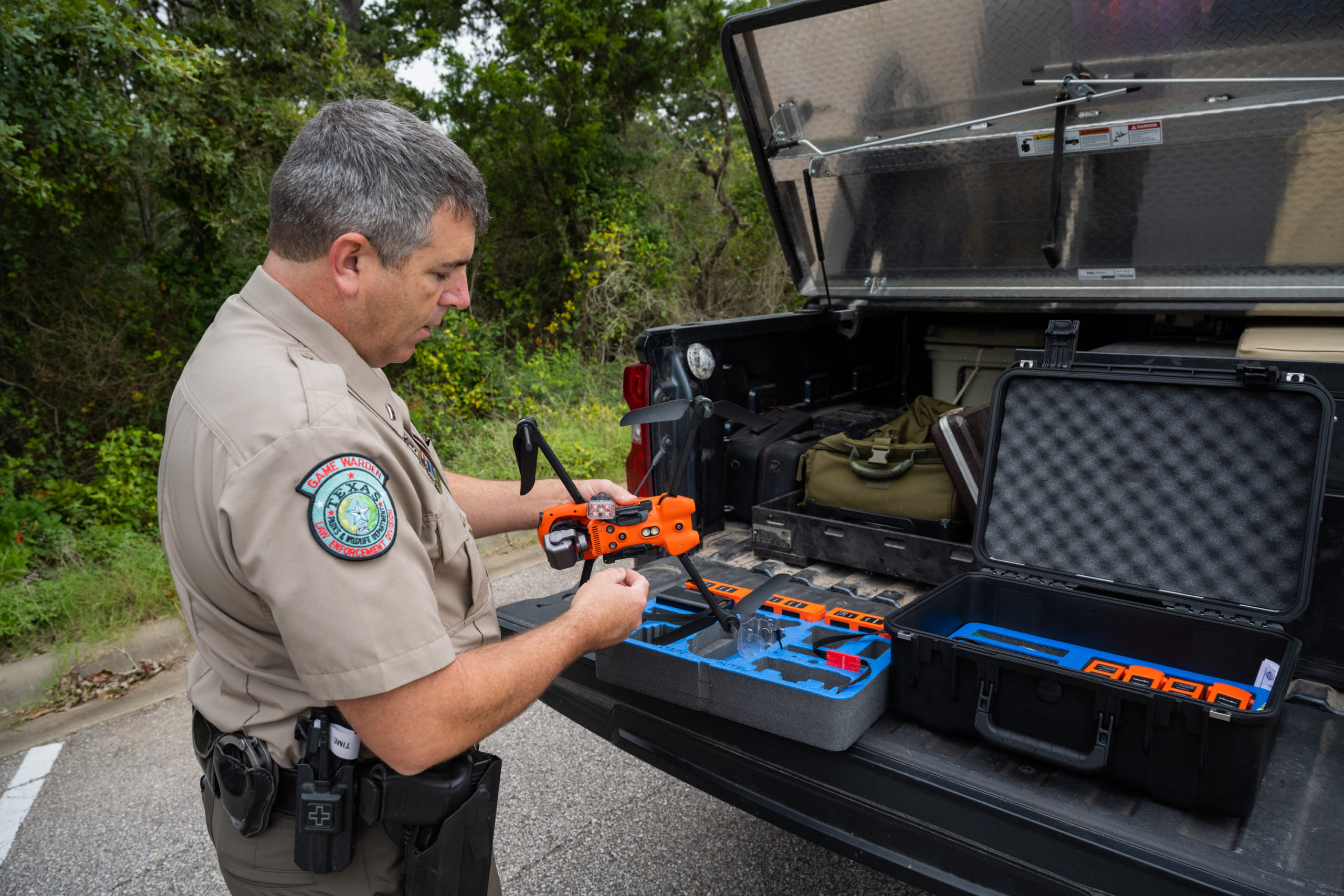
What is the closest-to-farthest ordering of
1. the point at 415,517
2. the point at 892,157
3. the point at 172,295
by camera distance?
1. the point at 415,517
2. the point at 892,157
3. the point at 172,295

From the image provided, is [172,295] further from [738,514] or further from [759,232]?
[759,232]

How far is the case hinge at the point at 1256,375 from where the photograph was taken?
1.99m

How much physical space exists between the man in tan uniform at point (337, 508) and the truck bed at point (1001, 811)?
589mm

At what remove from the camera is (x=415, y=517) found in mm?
1479

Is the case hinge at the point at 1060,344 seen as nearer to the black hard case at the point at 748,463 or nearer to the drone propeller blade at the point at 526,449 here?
the black hard case at the point at 748,463

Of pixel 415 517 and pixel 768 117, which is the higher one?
pixel 768 117

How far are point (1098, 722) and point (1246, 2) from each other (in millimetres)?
1910

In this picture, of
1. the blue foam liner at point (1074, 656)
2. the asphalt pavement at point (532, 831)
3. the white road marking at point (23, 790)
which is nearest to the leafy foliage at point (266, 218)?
the white road marking at point (23, 790)

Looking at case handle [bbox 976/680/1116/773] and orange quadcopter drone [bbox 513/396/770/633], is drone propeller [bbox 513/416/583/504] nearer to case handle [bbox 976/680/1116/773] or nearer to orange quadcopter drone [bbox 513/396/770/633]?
orange quadcopter drone [bbox 513/396/770/633]

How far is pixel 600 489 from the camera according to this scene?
7.32 feet

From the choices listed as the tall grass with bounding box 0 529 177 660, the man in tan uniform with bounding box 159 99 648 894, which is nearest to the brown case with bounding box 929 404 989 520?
the man in tan uniform with bounding box 159 99 648 894

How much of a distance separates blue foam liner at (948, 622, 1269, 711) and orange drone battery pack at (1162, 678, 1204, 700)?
0.11m

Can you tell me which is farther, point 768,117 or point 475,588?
point 768,117

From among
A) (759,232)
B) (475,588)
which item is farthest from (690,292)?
(475,588)
